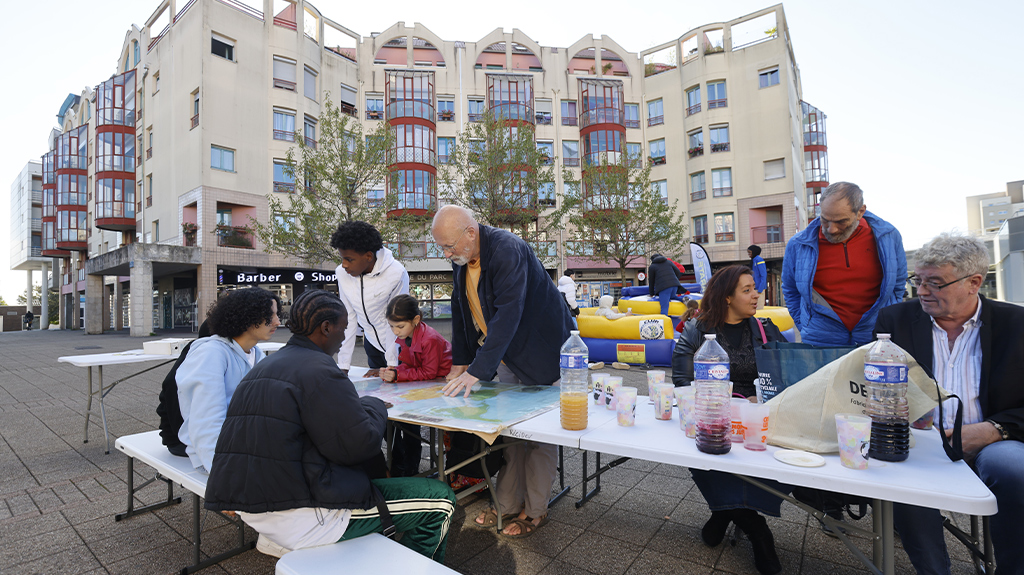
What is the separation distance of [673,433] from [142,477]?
4.31 metres

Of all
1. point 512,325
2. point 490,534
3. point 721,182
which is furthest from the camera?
point 721,182

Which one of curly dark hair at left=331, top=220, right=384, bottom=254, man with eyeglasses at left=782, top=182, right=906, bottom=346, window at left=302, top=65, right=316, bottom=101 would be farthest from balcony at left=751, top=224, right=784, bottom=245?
curly dark hair at left=331, top=220, right=384, bottom=254

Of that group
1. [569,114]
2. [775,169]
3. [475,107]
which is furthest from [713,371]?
[569,114]

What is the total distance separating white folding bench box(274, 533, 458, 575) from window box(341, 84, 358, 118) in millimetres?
30792

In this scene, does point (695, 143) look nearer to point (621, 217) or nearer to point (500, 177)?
point (621, 217)

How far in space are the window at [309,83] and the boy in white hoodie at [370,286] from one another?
2670cm

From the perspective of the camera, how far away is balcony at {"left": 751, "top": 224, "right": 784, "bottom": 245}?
2981cm

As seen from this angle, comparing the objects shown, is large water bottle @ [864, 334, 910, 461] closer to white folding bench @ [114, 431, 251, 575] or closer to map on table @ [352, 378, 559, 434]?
map on table @ [352, 378, 559, 434]

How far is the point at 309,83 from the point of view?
27125 millimetres

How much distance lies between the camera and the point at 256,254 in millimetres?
24547

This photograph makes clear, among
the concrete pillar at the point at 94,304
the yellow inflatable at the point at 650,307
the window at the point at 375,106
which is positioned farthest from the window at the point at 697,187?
the concrete pillar at the point at 94,304

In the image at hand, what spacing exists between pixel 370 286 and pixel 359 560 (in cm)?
258

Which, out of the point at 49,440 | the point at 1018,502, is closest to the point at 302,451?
the point at 1018,502

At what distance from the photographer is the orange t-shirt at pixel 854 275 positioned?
129 inches
